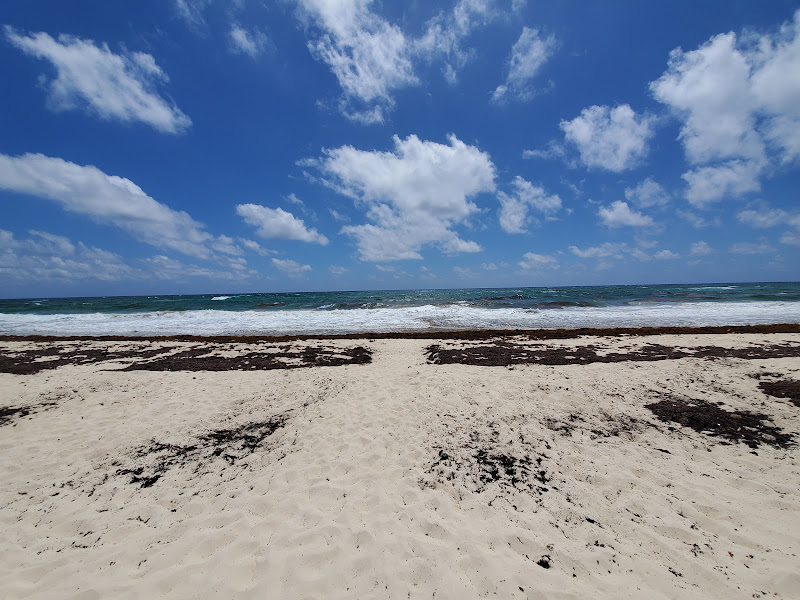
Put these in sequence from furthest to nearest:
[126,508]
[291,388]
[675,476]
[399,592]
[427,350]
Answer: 1. [427,350]
2. [291,388]
3. [675,476]
4. [126,508]
5. [399,592]

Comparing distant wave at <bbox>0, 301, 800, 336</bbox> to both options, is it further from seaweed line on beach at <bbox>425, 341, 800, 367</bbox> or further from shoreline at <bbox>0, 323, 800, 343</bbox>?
seaweed line on beach at <bbox>425, 341, 800, 367</bbox>

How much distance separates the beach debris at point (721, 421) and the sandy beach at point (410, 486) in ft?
0.16

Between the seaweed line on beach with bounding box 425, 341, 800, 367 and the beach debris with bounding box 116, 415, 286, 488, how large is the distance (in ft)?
19.6

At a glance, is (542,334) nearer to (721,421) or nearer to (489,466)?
(721,421)

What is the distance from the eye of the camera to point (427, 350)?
480 inches

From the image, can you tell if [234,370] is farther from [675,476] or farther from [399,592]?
[675,476]

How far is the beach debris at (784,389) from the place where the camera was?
6.23m

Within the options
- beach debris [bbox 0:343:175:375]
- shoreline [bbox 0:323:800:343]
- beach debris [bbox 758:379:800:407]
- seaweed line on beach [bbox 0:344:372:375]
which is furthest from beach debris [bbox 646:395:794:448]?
beach debris [bbox 0:343:175:375]

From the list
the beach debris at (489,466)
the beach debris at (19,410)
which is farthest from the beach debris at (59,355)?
the beach debris at (489,466)

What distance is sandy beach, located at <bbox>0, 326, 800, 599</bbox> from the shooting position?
284 centimetres

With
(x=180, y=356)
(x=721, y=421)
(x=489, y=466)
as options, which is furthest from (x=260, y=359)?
(x=721, y=421)

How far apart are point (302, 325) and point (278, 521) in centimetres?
1817

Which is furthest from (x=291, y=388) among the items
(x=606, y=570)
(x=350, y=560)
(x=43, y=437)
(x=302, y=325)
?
(x=302, y=325)

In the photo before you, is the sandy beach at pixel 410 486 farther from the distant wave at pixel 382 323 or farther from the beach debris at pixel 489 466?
the distant wave at pixel 382 323
